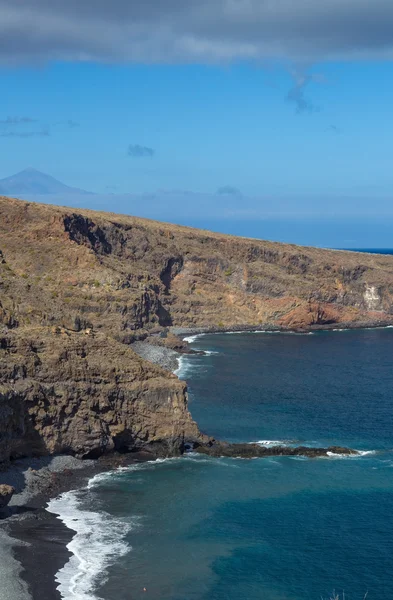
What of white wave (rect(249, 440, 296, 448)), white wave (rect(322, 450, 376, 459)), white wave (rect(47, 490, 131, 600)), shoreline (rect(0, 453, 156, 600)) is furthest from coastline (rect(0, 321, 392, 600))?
white wave (rect(322, 450, 376, 459))

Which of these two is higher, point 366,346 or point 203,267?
point 203,267

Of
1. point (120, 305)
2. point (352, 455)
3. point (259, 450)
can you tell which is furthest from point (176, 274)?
point (352, 455)

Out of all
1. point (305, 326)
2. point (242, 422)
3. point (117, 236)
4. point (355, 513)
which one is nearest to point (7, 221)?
point (117, 236)

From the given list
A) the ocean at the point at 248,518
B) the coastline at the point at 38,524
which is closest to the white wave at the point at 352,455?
the ocean at the point at 248,518

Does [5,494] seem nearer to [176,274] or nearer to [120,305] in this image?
[120,305]

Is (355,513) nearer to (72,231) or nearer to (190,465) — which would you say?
(190,465)

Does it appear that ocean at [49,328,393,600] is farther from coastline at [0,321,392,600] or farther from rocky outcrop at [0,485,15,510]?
rocky outcrop at [0,485,15,510]

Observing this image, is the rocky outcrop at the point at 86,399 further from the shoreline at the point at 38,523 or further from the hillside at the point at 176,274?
the hillside at the point at 176,274
